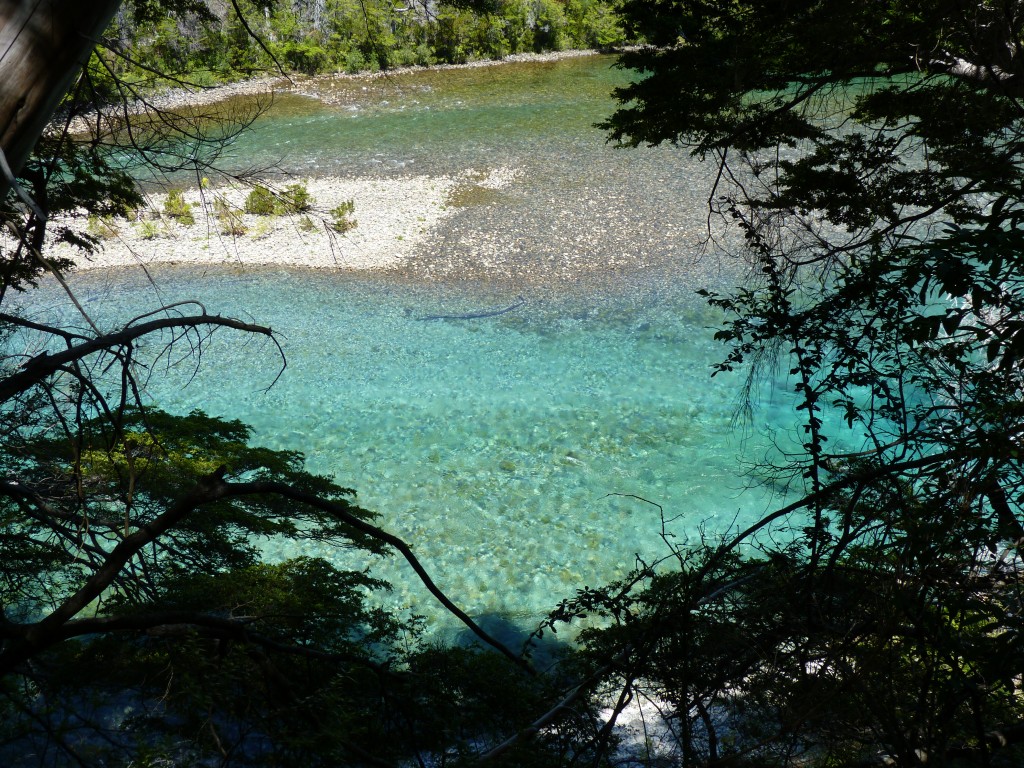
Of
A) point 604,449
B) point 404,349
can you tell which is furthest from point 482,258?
point 604,449

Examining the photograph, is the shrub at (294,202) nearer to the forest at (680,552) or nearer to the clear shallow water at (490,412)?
the forest at (680,552)

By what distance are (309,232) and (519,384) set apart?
5.37m

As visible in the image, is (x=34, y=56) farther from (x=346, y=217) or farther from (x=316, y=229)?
(x=346, y=217)

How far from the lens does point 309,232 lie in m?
11.7

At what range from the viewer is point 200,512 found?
4000mm

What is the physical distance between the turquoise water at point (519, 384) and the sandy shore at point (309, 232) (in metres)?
0.38

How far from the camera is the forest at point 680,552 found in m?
1.82

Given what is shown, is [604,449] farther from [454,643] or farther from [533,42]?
[533,42]

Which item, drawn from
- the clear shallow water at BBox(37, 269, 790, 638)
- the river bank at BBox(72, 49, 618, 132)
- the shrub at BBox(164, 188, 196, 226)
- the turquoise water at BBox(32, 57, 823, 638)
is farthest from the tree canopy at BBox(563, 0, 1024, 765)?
the river bank at BBox(72, 49, 618, 132)

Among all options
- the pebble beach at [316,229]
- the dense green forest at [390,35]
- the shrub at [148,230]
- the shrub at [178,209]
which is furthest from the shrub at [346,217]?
the dense green forest at [390,35]

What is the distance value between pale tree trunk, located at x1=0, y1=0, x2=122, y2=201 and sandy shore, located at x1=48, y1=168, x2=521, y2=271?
9.17 metres

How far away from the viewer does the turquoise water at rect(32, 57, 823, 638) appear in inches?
Answer: 239

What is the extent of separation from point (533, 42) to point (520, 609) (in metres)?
19.4

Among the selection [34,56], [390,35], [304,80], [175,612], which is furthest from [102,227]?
[390,35]
